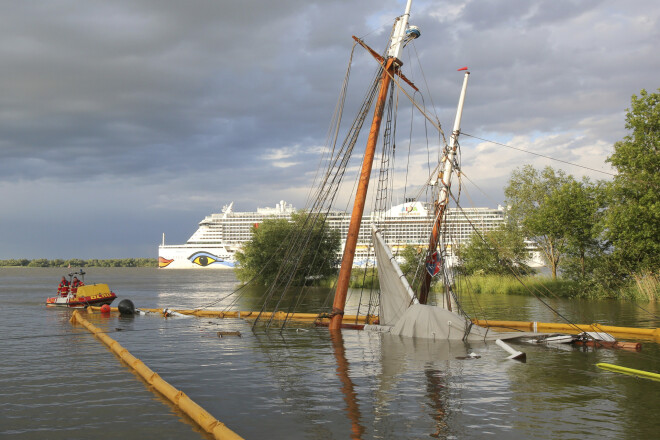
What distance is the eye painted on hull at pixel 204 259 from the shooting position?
15275cm

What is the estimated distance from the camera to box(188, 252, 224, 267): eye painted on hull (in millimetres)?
152750

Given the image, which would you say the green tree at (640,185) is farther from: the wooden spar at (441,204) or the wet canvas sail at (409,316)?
the wet canvas sail at (409,316)

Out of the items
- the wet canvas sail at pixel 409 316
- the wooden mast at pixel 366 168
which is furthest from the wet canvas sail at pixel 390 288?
the wooden mast at pixel 366 168

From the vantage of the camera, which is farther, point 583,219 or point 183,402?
point 583,219

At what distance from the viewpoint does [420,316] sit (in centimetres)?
1741

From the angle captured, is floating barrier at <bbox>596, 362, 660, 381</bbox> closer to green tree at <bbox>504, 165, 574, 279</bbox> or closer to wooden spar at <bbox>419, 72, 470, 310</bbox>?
wooden spar at <bbox>419, 72, 470, 310</bbox>

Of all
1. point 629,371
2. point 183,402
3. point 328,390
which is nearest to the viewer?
point 183,402

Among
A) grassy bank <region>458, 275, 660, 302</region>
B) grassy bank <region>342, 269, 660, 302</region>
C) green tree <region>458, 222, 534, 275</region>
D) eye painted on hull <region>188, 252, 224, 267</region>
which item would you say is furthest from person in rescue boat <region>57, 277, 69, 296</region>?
eye painted on hull <region>188, 252, 224, 267</region>

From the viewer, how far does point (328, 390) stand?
1180cm

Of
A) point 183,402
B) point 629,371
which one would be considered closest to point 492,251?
point 629,371

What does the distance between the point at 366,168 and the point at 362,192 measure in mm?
865

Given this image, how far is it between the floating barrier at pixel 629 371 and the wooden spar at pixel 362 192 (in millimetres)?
8266

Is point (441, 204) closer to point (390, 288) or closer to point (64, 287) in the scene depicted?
point (390, 288)

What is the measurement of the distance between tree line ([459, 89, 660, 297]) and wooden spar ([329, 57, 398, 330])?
6.14 metres
